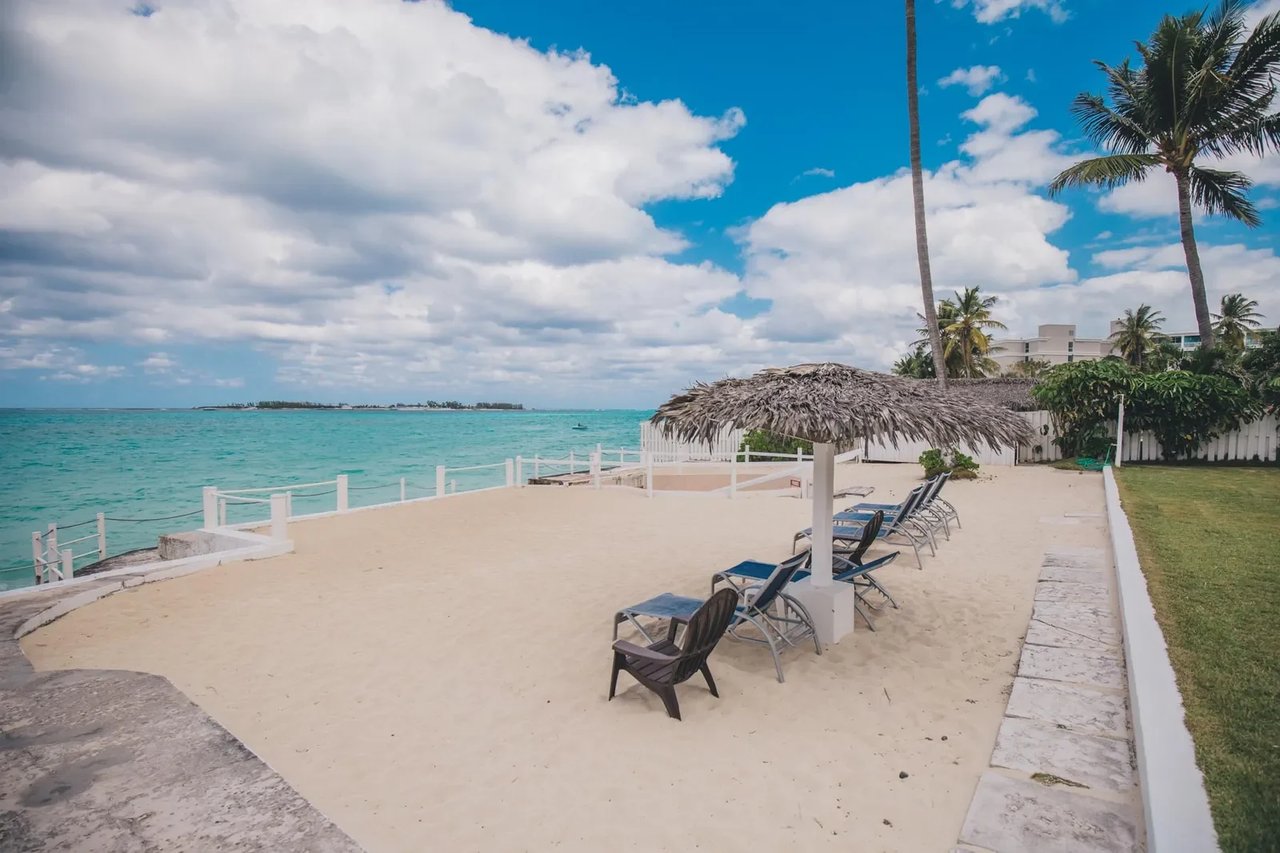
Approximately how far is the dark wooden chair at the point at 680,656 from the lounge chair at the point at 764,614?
0.46 metres

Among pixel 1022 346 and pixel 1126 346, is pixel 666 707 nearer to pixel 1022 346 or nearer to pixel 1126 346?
pixel 1126 346

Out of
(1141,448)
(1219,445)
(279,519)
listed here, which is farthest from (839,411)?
(1219,445)

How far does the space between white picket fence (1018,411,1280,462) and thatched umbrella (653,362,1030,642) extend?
1227cm

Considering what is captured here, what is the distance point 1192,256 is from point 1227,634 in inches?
732

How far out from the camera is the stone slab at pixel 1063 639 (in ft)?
15.8

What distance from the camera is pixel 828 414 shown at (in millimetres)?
4543

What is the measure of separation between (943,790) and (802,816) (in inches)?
30.5

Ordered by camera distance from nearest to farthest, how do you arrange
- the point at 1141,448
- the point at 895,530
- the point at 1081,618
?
the point at 1081,618
the point at 895,530
the point at 1141,448

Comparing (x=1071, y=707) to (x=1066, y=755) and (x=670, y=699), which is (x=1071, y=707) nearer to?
(x=1066, y=755)

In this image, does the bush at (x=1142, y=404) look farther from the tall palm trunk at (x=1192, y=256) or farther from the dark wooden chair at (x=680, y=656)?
the dark wooden chair at (x=680, y=656)

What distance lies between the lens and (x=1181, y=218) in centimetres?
1788

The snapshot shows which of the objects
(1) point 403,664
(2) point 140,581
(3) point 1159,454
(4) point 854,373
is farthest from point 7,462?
(3) point 1159,454

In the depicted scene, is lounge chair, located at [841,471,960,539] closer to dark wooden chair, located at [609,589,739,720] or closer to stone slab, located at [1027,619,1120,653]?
stone slab, located at [1027,619,1120,653]

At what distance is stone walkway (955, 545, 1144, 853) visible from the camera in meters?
2.73
